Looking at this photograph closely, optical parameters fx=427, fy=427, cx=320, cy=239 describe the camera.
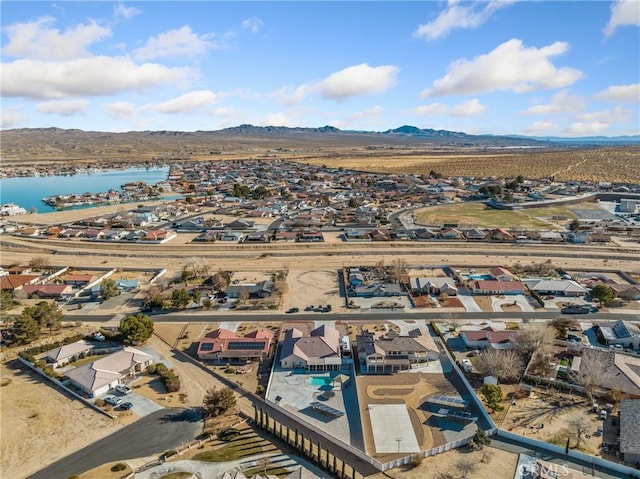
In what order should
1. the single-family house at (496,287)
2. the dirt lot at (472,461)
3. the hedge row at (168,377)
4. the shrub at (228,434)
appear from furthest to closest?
the single-family house at (496,287) < the hedge row at (168,377) < the shrub at (228,434) < the dirt lot at (472,461)

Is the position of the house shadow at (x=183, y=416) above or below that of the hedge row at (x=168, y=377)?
below

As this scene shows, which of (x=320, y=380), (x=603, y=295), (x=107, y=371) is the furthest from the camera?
(x=603, y=295)

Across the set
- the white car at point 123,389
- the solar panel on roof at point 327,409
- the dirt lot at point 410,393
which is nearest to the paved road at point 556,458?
the dirt lot at point 410,393

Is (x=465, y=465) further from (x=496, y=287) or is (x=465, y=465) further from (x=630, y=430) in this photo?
(x=496, y=287)

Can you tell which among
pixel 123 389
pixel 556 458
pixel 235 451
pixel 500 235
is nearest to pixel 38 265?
pixel 123 389

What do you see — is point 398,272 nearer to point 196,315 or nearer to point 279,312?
point 279,312

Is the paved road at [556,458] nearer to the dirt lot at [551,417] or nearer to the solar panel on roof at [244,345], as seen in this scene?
the dirt lot at [551,417]
